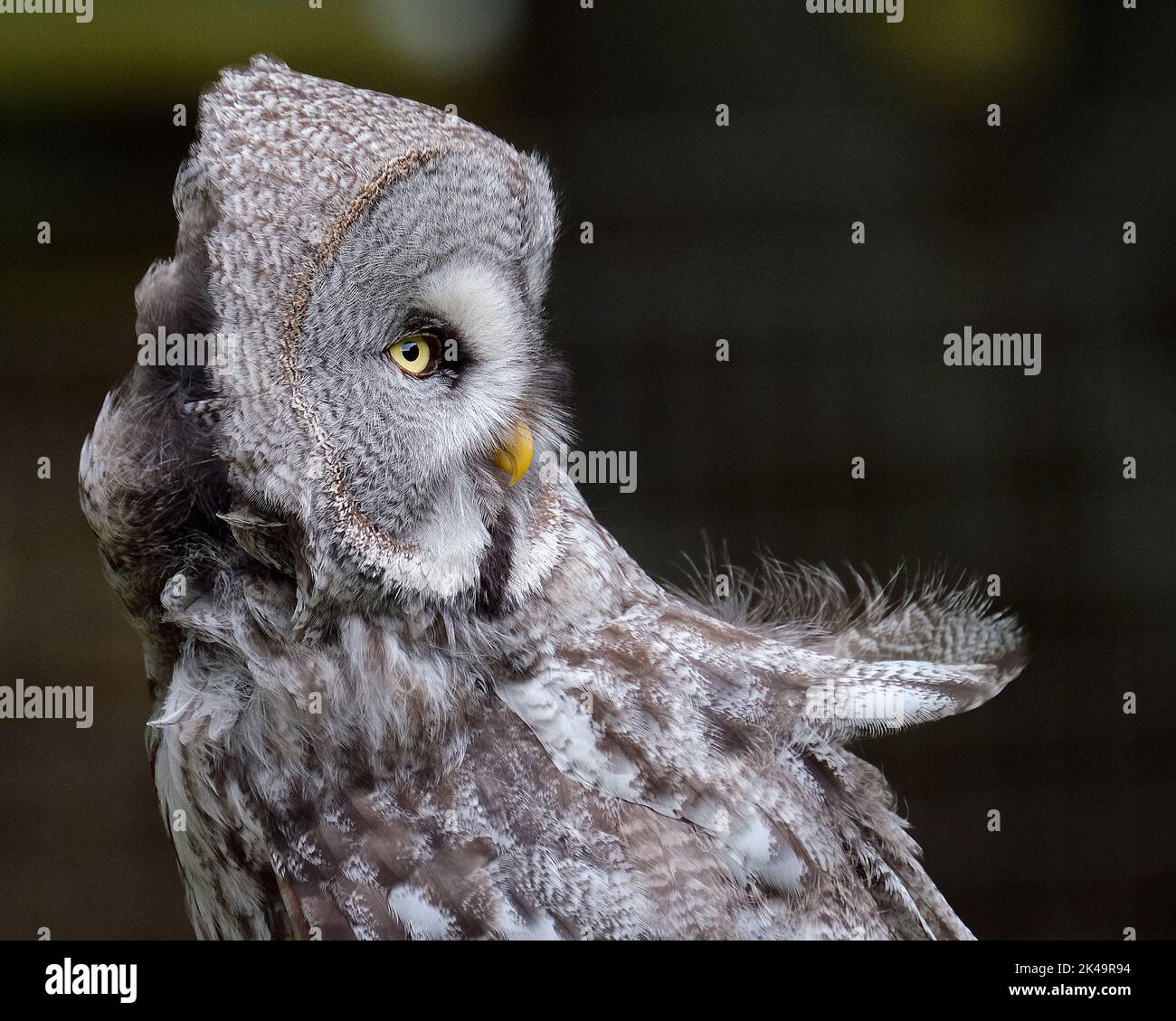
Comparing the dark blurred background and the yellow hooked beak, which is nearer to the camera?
the yellow hooked beak

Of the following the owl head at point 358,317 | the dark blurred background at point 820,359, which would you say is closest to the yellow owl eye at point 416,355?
the owl head at point 358,317

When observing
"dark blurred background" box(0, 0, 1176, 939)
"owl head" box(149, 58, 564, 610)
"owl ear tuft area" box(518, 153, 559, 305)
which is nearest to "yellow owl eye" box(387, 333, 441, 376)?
"owl head" box(149, 58, 564, 610)

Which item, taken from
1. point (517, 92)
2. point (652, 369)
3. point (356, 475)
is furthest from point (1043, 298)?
point (356, 475)

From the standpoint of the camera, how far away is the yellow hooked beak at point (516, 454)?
922 millimetres

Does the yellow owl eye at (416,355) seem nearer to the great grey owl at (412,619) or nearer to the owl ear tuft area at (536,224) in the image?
the great grey owl at (412,619)

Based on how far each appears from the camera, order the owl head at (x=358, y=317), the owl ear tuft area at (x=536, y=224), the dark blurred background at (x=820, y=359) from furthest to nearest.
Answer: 1. the dark blurred background at (x=820, y=359)
2. the owl ear tuft area at (x=536, y=224)
3. the owl head at (x=358, y=317)

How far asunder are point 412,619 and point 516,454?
0.56 feet

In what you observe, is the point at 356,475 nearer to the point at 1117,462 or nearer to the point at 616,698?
the point at 616,698

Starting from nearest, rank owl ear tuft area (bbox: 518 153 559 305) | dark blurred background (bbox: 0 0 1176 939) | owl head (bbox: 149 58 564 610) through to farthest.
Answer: owl head (bbox: 149 58 564 610) → owl ear tuft area (bbox: 518 153 559 305) → dark blurred background (bbox: 0 0 1176 939)

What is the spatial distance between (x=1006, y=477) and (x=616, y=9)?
1134 mm

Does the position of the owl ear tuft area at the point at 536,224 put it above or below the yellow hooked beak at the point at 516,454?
above

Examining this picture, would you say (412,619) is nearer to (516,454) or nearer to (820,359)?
(516,454)

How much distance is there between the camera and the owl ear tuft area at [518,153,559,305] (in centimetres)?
91

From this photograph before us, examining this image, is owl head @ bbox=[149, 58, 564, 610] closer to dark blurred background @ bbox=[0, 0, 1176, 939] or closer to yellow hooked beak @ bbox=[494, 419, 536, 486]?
yellow hooked beak @ bbox=[494, 419, 536, 486]
